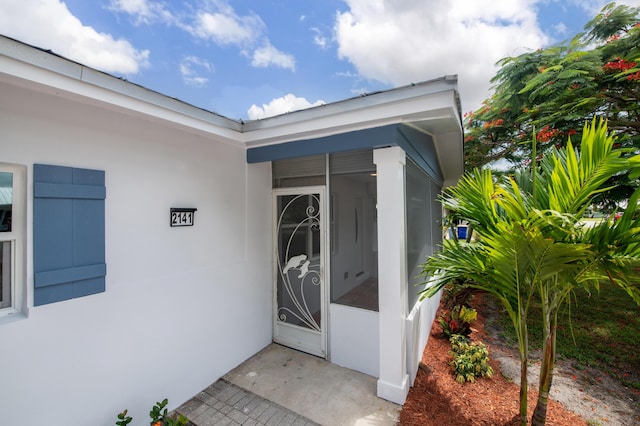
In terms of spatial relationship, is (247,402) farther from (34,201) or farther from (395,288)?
(34,201)

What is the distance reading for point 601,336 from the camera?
5.87 m

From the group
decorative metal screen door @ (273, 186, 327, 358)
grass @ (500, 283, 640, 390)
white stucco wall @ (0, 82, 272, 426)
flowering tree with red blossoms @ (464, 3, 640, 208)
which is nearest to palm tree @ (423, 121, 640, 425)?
grass @ (500, 283, 640, 390)

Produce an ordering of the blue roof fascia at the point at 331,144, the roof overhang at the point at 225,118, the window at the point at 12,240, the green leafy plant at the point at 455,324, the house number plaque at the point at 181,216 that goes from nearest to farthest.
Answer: the roof overhang at the point at 225,118, the window at the point at 12,240, the blue roof fascia at the point at 331,144, the house number plaque at the point at 181,216, the green leafy plant at the point at 455,324

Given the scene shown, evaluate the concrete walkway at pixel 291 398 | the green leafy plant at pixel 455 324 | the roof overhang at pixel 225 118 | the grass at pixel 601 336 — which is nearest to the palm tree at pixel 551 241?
the roof overhang at pixel 225 118

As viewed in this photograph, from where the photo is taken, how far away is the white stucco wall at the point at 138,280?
2502 millimetres

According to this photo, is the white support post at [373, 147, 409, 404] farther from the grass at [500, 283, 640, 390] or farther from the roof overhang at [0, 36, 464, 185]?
the grass at [500, 283, 640, 390]

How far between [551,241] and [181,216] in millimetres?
4184

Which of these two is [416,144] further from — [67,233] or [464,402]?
[67,233]

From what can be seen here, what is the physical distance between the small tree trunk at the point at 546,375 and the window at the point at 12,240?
5.31 m

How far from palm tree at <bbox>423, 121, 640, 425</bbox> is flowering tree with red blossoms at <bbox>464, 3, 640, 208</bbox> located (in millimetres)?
4860

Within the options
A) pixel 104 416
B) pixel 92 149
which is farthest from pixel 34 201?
pixel 104 416

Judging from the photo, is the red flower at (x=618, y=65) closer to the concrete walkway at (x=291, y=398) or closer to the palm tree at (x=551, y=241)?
the palm tree at (x=551, y=241)

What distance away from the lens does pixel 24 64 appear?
2.07m

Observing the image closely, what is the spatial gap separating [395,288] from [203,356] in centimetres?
305
